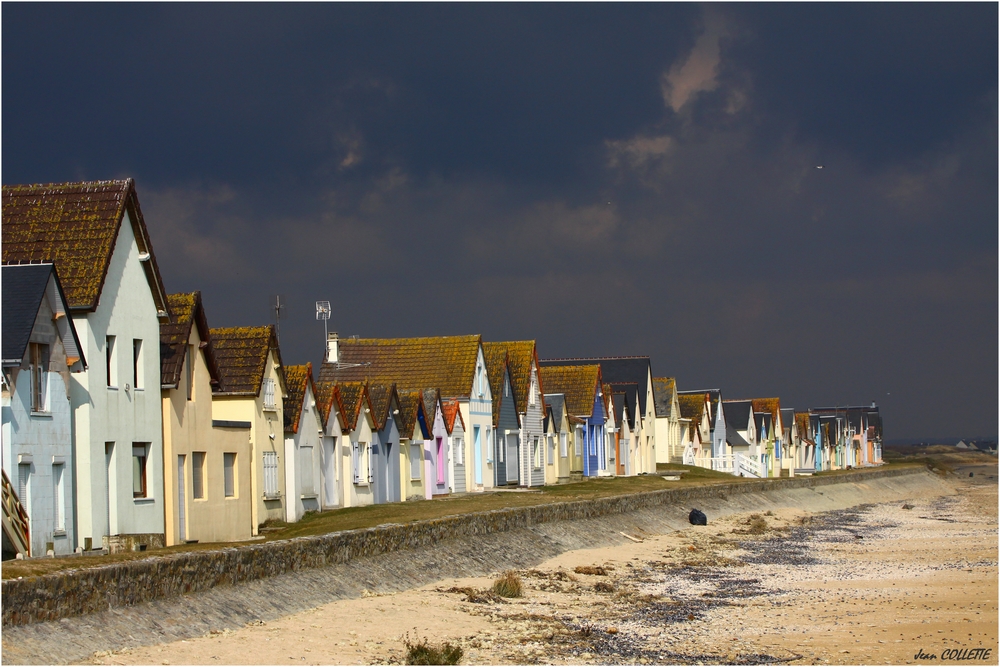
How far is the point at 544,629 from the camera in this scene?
59.6ft

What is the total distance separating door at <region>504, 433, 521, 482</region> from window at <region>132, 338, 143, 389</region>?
82.4ft

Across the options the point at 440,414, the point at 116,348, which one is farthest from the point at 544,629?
the point at 440,414

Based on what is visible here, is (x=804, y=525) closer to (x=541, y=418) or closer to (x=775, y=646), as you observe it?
(x=541, y=418)

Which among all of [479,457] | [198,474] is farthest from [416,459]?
[198,474]

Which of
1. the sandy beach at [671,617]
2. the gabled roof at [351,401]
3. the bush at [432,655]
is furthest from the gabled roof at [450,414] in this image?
the bush at [432,655]

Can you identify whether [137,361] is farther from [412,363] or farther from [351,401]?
[412,363]

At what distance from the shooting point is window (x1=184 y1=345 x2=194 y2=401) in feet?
85.0

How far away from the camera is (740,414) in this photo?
8738 centimetres

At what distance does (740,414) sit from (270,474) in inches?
2422

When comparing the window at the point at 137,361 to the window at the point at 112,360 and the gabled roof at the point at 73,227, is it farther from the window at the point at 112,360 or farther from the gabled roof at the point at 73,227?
the gabled roof at the point at 73,227

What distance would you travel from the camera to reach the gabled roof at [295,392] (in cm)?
3144

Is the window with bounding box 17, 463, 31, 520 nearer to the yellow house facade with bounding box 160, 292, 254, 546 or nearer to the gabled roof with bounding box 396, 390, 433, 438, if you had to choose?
the yellow house facade with bounding box 160, 292, 254, 546

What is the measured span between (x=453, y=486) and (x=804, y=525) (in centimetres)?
1571

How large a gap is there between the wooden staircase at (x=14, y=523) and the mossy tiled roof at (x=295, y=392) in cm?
1219
